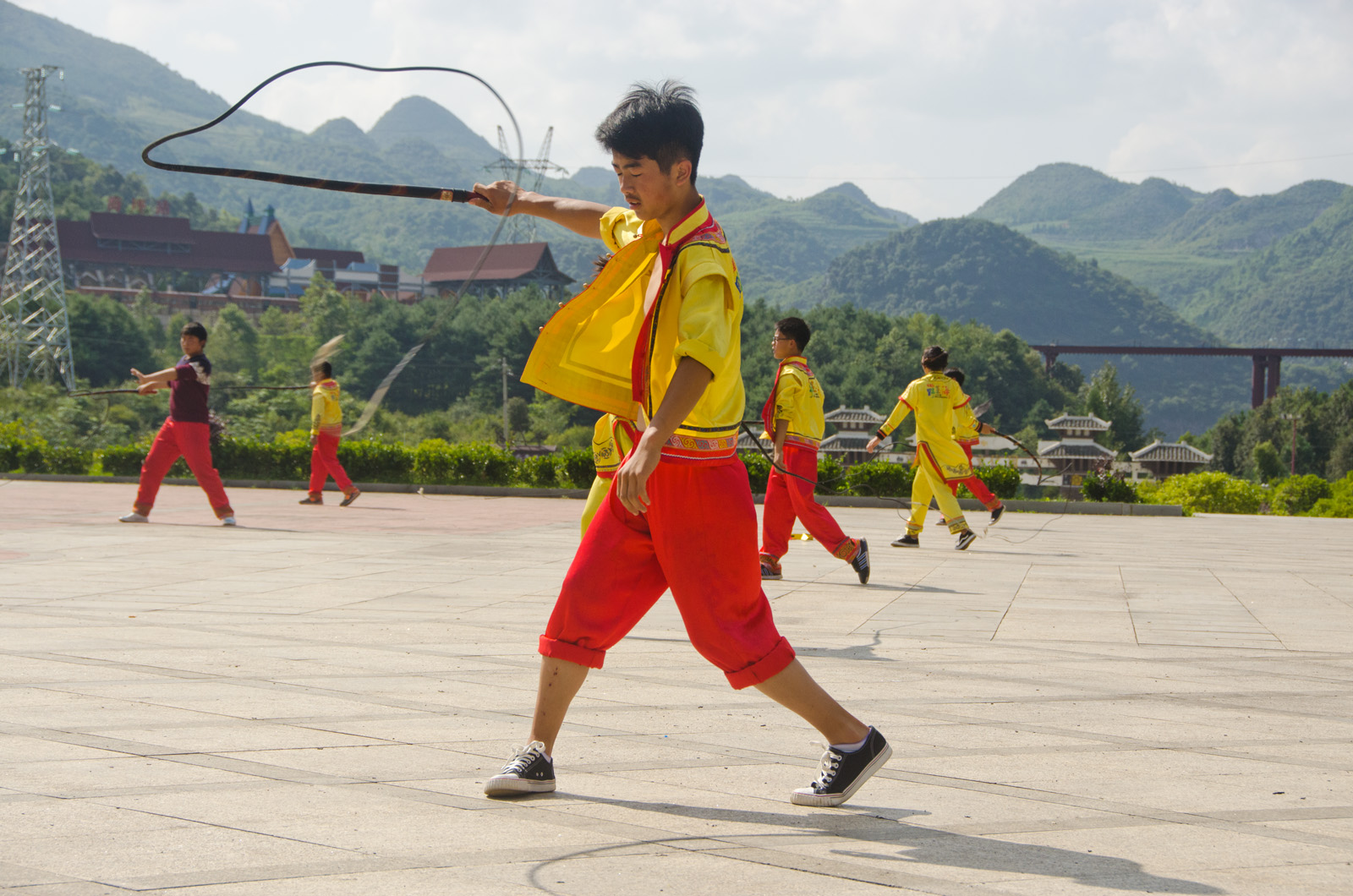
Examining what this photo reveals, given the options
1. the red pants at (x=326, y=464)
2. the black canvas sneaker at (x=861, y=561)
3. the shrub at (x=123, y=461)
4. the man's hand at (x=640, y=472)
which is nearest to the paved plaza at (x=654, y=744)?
the black canvas sneaker at (x=861, y=561)

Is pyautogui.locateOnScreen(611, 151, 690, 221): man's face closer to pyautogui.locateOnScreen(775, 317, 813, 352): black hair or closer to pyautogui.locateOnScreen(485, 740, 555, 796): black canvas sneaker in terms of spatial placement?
pyautogui.locateOnScreen(485, 740, 555, 796): black canvas sneaker

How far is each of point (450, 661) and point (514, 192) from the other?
229 centimetres

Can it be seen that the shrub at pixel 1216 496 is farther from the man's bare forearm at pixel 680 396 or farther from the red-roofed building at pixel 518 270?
the red-roofed building at pixel 518 270

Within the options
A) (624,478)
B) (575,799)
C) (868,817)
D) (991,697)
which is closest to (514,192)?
(624,478)

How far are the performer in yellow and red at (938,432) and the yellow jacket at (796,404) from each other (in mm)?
2565

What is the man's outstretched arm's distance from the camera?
380 cm

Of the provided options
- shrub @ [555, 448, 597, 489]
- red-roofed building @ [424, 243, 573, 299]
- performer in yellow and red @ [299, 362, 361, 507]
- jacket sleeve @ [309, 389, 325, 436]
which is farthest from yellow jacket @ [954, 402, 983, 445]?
red-roofed building @ [424, 243, 573, 299]

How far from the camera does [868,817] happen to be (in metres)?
3.15

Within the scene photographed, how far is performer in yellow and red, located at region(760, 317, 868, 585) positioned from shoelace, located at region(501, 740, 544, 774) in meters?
4.97

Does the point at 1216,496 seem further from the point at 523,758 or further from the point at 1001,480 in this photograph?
the point at 523,758

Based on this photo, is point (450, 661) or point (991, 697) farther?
point (450, 661)

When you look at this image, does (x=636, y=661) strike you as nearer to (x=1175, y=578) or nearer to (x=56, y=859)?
(x=56, y=859)

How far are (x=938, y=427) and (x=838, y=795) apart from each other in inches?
316

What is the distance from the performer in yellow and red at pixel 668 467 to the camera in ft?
10.2
